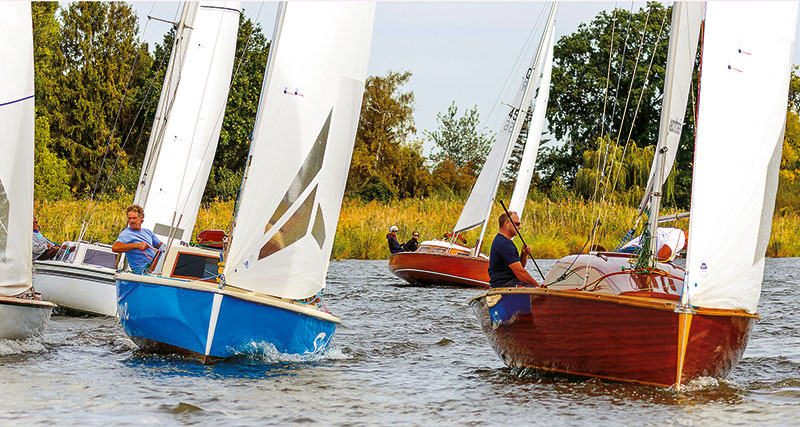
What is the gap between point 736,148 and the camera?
866 centimetres

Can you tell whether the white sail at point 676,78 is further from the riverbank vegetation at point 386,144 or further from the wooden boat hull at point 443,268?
the riverbank vegetation at point 386,144

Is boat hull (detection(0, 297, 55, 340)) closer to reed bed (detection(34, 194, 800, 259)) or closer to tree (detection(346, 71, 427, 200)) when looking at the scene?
reed bed (detection(34, 194, 800, 259))

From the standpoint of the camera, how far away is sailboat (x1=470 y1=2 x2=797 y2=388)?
8.48m

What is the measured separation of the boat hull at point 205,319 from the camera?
9.42 meters

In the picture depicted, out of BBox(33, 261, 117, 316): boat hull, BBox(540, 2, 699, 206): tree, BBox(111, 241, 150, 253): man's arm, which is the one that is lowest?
BBox(33, 261, 117, 316): boat hull

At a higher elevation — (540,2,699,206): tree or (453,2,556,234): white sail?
(540,2,699,206): tree

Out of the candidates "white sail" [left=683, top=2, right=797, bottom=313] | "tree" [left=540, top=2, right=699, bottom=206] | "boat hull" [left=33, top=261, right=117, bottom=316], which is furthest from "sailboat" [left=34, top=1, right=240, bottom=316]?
"tree" [left=540, top=2, right=699, bottom=206]

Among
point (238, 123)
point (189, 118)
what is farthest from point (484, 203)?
point (238, 123)

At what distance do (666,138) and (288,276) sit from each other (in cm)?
411

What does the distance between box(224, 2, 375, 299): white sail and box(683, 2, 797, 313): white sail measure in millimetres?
3686

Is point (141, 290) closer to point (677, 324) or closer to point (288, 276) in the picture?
point (288, 276)

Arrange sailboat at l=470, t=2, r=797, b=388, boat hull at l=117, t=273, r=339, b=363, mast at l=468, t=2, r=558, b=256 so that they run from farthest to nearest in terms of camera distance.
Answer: mast at l=468, t=2, r=558, b=256 → boat hull at l=117, t=273, r=339, b=363 → sailboat at l=470, t=2, r=797, b=388

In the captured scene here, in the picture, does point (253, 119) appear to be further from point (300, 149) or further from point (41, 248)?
point (300, 149)

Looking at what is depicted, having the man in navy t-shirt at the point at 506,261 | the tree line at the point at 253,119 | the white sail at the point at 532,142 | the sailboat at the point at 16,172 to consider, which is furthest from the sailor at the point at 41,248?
the tree line at the point at 253,119
